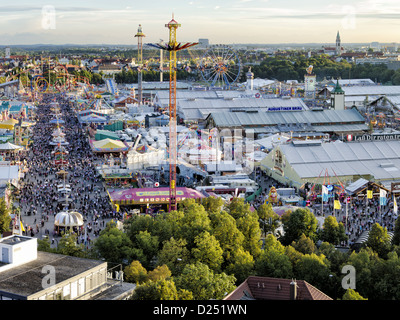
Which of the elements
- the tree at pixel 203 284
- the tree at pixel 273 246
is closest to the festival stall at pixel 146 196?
the tree at pixel 273 246

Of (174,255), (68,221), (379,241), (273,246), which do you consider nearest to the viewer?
(174,255)

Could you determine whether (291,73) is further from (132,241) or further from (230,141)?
(132,241)

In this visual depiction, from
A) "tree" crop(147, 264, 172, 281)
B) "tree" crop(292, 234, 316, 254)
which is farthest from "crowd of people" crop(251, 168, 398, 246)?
"tree" crop(147, 264, 172, 281)

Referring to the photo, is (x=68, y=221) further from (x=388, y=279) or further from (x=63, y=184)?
(x=388, y=279)

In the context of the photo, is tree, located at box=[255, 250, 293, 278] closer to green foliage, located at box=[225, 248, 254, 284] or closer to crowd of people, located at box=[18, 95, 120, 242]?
green foliage, located at box=[225, 248, 254, 284]

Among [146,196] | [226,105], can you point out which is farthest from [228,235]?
[226,105]

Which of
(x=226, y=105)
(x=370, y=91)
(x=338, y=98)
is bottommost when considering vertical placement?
(x=226, y=105)

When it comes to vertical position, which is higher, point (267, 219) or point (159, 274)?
point (159, 274)
